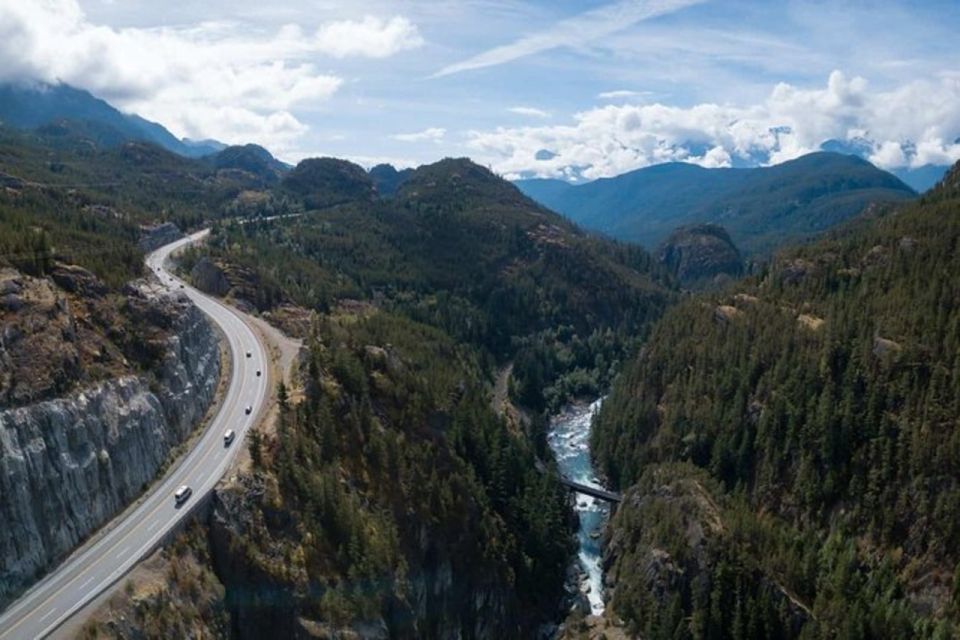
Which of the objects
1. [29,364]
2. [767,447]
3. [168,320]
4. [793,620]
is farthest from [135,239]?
[793,620]

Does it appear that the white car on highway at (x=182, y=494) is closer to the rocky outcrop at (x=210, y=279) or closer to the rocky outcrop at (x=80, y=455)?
the rocky outcrop at (x=80, y=455)

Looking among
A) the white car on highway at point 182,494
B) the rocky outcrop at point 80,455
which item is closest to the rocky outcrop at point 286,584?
the white car on highway at point 182,494

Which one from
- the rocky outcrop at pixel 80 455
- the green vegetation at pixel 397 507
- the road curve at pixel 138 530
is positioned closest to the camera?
the road curve at pixel 138 530

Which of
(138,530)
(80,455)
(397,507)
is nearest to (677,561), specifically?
(397,507)

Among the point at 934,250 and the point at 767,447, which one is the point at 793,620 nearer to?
the point at 767,447

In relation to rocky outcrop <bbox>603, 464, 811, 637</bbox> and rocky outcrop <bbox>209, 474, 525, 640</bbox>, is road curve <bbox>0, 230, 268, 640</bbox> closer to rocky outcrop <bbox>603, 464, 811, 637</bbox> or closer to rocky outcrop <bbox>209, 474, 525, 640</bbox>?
rocky outcrop <bbox>209, 474, 525, 640</bbox>

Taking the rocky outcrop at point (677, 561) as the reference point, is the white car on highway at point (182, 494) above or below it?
above

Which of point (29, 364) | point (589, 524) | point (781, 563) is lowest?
point (589, 524)
